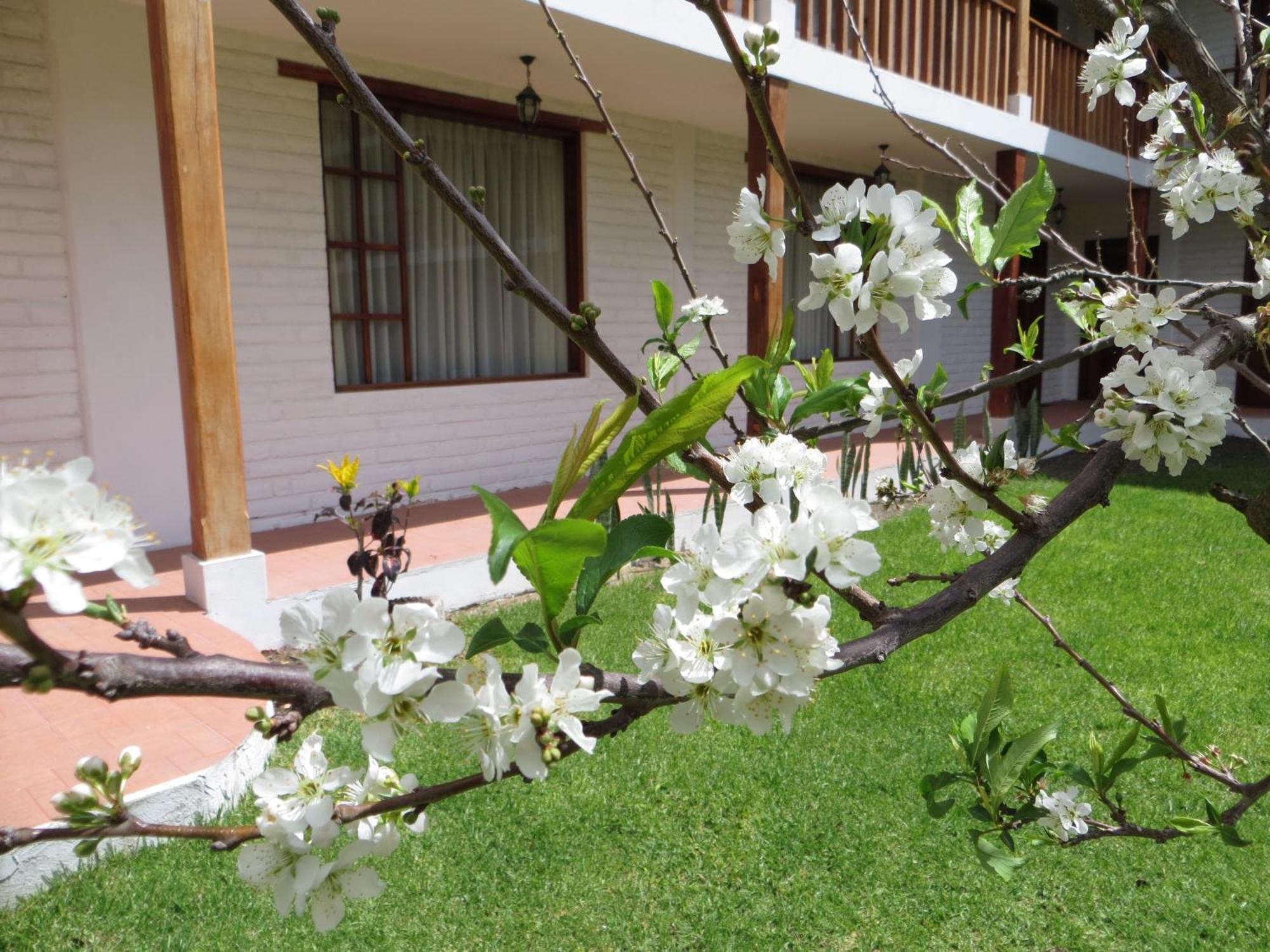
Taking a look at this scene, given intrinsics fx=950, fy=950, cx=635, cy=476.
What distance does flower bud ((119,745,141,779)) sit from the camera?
73 cm

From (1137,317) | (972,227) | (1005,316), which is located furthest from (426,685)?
(1005,316)

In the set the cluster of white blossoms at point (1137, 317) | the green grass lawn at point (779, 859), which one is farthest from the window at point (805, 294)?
the cluster of white blossoms at point (1137, 317)

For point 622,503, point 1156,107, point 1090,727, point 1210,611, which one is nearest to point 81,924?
point 1156,107

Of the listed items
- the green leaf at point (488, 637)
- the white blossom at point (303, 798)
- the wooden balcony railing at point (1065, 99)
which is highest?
the wooden balcony railing at point (1065, 99)

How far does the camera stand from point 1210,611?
199 inches

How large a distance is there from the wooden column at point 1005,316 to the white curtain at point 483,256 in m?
4.05

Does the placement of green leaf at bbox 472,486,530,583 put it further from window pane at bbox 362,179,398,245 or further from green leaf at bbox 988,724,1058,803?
window pane at bbox 362,179,398,245

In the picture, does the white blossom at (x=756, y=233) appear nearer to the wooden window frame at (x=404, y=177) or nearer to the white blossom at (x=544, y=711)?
the white blossom at (x=544, y=711)

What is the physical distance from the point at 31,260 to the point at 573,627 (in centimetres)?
548

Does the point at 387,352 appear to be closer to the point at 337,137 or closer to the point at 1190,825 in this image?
the point at 337,137

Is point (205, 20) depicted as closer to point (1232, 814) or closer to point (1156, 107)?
point (1156, 107)

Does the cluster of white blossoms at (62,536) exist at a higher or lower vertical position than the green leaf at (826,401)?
lower

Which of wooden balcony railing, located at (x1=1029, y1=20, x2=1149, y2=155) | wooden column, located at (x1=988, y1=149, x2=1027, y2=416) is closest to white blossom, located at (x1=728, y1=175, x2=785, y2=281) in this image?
wooden column, located at (x1=988, y1=149, x2=1027, y2=416)

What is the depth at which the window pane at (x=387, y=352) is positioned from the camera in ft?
22.2
